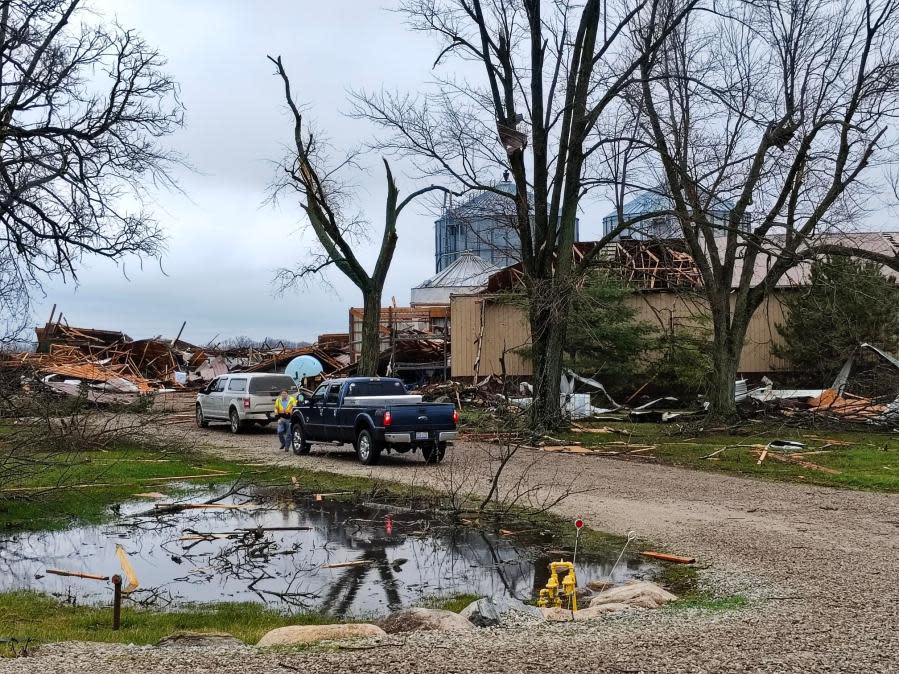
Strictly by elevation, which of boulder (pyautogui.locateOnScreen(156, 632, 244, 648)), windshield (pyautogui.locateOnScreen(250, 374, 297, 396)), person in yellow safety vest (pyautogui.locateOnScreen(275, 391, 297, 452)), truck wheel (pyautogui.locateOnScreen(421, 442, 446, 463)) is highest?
windshield (pyautogui.locateOnScreen(250, 374, 297, 396))

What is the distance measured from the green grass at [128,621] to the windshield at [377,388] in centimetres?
1211

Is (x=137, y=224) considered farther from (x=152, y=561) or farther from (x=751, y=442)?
(x=751, y=442)

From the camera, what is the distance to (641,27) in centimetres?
2686

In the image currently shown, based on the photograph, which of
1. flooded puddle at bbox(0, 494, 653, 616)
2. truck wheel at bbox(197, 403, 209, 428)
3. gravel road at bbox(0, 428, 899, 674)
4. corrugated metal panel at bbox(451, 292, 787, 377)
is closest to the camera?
gravel road at bbox(0, 428, 899, 674)

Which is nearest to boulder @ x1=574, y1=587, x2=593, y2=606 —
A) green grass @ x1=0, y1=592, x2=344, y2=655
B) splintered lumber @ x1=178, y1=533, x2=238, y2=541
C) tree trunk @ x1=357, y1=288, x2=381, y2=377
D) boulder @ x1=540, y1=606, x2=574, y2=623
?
boulder @ x1=540, y1=606, x2=574, y2=623

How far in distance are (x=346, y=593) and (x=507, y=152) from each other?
20.0 m

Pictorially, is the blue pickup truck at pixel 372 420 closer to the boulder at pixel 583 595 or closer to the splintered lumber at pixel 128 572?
the splintered lumber at pixel 128 572

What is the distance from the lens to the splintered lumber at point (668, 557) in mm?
9820

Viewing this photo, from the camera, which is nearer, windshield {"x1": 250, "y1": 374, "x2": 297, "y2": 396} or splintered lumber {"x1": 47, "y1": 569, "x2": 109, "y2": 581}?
splintered lumber {"x1": 47, "y1": 569, "x2": 109, "y2": 581}

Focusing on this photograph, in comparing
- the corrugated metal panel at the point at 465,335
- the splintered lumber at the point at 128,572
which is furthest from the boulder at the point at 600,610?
the corrugated metal panel at the point at 465,335

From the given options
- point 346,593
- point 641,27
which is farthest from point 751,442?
point 346,593

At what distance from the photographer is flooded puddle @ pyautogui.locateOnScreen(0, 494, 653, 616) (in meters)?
8.95

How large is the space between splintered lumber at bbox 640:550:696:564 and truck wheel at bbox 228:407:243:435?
18991 mm

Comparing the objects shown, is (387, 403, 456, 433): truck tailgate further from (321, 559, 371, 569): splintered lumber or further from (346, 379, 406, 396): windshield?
(321, 559, 371, 569): splintered lumber
